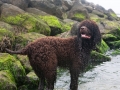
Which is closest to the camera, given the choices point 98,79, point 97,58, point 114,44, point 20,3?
point 98,79

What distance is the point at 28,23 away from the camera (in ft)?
47.4

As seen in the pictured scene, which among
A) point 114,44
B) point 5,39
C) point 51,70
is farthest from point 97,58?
point 51,70

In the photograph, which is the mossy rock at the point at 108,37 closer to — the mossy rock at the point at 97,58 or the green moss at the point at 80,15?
the green moss at the point at 80,15

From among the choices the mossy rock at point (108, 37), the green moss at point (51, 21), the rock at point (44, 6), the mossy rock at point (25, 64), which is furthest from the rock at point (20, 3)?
the mossy rock at point (25, 64)

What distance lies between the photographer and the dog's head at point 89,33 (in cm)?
782

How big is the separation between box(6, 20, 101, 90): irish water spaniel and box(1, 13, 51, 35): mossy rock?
6.43m

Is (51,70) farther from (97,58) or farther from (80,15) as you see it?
(80,15)

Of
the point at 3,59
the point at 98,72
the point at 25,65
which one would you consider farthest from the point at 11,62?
the point at 98,72

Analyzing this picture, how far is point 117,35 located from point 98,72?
9.13m

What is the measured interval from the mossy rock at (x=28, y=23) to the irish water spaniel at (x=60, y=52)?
21.1ft

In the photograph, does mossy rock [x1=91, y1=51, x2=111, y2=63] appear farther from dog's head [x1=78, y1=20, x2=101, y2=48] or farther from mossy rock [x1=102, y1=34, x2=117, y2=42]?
dog's head [x1=78, y1=20, x2=101, y2=48]

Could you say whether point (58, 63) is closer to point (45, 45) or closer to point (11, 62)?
point (45, 45)

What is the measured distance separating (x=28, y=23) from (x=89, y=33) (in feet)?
23.2

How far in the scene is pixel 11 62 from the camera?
29.3ft
